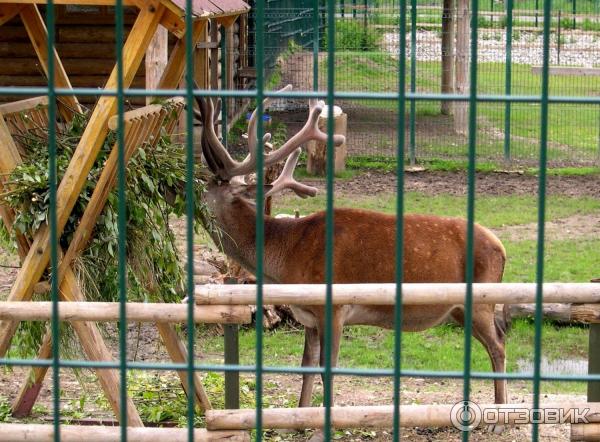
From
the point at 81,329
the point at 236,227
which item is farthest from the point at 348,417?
the point at 236,227

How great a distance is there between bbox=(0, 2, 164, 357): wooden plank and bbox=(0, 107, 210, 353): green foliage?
0.11m

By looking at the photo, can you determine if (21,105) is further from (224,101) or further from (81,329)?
(224,101)

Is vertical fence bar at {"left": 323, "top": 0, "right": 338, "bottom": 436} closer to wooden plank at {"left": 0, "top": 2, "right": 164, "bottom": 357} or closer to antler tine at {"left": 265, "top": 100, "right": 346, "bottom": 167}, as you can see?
wooden plank at {"left": 0, "top": 2, "right": 164, "bottom": 357}

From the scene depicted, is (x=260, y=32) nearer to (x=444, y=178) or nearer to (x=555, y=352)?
(x=555, y=352)

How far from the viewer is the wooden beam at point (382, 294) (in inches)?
206

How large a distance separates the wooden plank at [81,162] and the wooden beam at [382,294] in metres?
0.90

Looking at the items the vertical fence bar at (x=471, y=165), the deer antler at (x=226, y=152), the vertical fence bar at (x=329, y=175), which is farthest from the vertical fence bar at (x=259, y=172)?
the deer antler at (x=226, y=152)

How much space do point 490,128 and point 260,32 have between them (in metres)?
15.2

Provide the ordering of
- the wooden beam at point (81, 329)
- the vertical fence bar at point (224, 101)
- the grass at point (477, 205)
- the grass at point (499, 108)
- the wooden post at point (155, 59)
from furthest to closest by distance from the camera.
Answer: the grass at point (499, 108), the vertical fence bar at point (224, 101), the grass at point (477, 205), the wooden post at point (155, 59), the wooden beam at point (81, 329)

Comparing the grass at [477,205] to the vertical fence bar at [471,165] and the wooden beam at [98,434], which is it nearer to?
the wooden beam at [98,434]

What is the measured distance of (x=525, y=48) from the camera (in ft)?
63.9

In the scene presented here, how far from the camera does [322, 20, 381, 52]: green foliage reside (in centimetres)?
1823

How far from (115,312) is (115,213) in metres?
1.28

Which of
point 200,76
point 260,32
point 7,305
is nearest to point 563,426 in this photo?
point 7,305
